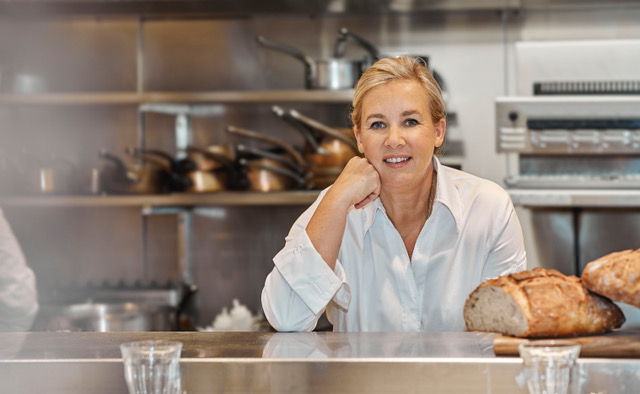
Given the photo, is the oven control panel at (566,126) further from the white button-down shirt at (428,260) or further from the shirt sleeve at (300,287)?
the shirt sleeve at (300,287)

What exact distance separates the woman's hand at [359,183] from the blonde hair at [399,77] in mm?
127

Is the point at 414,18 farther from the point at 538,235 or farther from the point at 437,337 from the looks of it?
the point at 437,337

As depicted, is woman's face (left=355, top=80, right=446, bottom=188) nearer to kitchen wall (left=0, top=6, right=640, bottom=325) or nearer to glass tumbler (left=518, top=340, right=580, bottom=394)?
glass tumbler (left=518, top=340, right=580, bottom=394)

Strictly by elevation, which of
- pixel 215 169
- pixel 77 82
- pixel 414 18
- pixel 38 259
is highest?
pixel 414 18

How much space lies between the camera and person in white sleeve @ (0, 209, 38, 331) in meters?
2.21

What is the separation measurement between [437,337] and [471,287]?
0.50 metres

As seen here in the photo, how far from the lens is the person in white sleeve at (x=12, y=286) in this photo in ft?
7.25

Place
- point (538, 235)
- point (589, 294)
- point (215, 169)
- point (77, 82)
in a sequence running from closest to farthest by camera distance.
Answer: point (589, 294) → point (215, 169) → point (538, 235) → point (77, 82)

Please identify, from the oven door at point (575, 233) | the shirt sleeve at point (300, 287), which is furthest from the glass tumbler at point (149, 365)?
the oven door at point (575, 233)

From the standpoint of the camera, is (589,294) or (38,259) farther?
(38,259)

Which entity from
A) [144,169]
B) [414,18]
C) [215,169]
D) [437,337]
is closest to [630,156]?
[414,18]

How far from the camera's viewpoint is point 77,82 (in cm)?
324

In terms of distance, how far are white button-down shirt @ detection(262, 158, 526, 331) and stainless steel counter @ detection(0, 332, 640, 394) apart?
478 mm

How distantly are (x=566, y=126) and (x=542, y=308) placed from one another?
1956 mm
